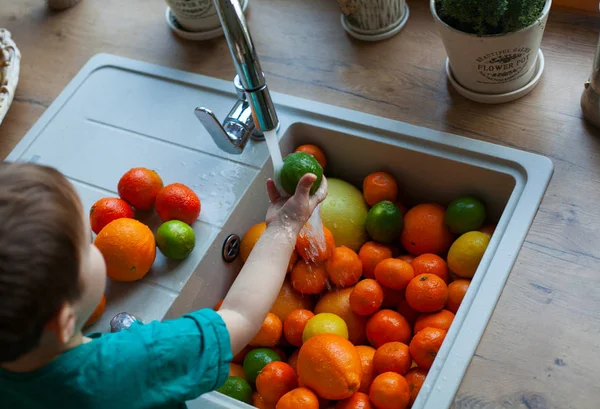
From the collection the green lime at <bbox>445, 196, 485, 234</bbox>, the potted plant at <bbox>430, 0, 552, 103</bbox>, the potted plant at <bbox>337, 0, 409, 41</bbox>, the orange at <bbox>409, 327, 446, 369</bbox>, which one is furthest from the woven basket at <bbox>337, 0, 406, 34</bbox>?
the orange at <bbox>409, 327, 446, 369</bbox>

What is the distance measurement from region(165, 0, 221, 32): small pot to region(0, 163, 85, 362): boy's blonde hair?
2.69 feet

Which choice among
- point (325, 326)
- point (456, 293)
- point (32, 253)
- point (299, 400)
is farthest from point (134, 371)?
point (456, 293)

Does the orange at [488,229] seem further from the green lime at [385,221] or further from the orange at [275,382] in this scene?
the orange at [275,382]

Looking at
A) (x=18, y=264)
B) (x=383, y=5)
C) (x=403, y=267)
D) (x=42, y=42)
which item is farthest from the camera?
(x=42, y=42)

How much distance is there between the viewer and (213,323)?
2.48 ft

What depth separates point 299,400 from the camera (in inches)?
36.9

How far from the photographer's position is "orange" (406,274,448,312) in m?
1.02

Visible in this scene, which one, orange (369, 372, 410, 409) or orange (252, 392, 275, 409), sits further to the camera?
orange (252, 392, 275, 409)

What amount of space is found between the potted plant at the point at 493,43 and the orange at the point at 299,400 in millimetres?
590

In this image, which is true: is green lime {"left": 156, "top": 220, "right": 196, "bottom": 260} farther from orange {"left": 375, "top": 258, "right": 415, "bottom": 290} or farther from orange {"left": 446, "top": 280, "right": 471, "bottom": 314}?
orange {"left": 446, "top": 280, "right": 471, "bottom": 314}

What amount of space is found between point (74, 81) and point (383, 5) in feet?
2.21

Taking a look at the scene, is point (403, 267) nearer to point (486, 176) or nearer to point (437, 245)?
point (437, 245)

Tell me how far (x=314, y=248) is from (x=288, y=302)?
12cm

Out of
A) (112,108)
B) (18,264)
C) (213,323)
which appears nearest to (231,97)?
(112,108)
